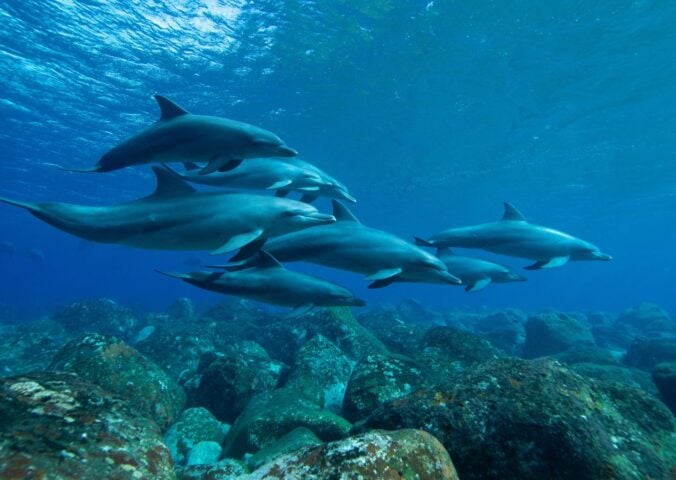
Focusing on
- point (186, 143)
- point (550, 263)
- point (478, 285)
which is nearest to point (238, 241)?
point (186, 143)

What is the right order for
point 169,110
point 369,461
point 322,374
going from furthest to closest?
point 322,374 < point 169,110 < point 369,461

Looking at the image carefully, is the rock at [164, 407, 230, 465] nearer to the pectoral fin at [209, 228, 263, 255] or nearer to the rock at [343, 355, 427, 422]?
the rock at [343, 355, 427, 422]

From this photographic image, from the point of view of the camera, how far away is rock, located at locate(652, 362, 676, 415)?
6188mm

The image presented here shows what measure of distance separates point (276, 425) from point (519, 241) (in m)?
6.70

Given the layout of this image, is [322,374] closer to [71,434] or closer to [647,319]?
[71,434]

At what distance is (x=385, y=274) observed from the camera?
578 cm

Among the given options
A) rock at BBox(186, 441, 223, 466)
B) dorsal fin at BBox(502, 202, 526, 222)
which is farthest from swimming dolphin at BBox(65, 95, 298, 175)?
dorsal fin at BBox(502, 202, 526, 222)

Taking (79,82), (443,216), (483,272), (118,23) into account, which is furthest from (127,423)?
(443,216)

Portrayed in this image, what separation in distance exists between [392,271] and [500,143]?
25.8m

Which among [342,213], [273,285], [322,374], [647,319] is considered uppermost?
[647,319]

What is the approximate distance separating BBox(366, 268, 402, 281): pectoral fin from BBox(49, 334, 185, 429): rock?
3.61m

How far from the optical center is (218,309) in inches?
711

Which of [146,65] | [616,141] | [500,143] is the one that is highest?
[616,141]

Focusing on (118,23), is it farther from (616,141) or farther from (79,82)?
(616,141)
